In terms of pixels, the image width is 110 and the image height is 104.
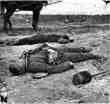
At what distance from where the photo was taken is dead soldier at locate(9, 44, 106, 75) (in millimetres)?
6125

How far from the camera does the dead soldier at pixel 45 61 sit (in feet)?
20.1

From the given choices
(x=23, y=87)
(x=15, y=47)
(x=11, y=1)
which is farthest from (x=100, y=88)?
(x=11, y=1)

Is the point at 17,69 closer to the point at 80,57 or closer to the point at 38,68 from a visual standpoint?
the point at 38,68

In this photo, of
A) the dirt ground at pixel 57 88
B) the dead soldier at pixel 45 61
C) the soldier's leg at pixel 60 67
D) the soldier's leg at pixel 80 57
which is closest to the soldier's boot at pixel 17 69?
the dead soldier at pixel 45 61

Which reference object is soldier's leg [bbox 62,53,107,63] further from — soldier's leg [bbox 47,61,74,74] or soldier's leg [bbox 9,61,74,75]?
soldier's leg [bbox 9,61,74,75]

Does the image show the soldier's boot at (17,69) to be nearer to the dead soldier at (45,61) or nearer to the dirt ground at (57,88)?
the dead soldier at (45,61)

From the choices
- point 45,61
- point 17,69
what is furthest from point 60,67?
point 17,69

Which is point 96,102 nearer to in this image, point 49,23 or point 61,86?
point 61,86

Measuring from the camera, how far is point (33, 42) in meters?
9.43

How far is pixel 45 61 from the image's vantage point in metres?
6.38

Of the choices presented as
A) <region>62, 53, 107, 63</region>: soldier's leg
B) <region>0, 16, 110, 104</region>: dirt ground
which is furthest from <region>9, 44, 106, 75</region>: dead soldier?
<region>0, 16, 110, 104</region>: dirt ground

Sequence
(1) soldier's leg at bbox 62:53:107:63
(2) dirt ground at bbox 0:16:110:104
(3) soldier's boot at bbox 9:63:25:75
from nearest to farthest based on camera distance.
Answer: (2) dirt ground at bbox 0:16:110:104 < (3) soldier's boot at bbox 9:63:25:75 < (1) soldier's leg at bbox 62:53:107:63

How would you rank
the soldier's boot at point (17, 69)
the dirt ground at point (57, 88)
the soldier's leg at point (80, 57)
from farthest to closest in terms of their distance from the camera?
the soldier's leg at point (80, 57), the soldier's boot at point (17, 69), the dirt ground at point (57, 88)

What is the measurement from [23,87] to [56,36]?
4748mm
